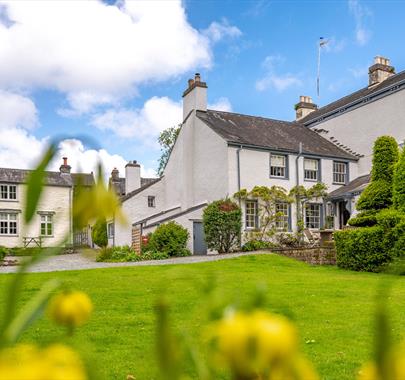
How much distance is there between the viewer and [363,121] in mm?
27297

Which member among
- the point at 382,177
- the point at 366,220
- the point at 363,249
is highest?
the point at 382,177

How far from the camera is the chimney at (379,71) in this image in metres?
27.6

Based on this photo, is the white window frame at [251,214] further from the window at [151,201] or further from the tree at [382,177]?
the window at [151,201]

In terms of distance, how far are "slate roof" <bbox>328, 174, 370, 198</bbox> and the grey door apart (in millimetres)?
6866

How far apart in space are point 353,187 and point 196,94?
916cm

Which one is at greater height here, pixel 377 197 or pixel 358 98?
pixel 358 98

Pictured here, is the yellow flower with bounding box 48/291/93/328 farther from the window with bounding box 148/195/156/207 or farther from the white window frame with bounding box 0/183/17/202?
the white window frame with bounding box 0/183/17/202

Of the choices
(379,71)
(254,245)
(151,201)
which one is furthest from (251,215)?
(379,71)

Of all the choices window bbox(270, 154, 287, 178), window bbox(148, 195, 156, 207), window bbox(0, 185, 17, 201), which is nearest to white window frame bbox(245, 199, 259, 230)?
window bbox(270, 154, 287, 178)

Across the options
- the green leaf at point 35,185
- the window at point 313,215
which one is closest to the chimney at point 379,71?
the window at point 313,215

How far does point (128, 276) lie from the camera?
13.4 meters

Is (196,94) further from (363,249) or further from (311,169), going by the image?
(363,249)

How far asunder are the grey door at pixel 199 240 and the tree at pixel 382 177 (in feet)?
27.3

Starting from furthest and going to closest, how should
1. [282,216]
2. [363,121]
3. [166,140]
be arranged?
1. [166,140]
2. [363,121]
3. [282,216]
